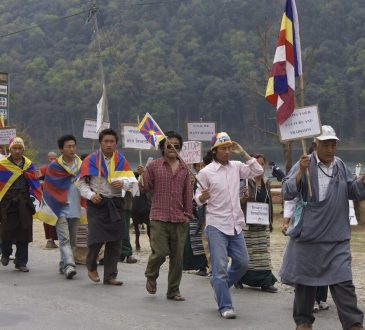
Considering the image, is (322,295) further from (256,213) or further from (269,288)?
(256,213)

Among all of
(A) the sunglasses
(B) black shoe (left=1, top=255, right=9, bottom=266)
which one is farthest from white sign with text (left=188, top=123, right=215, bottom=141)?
(A) the sunglasses

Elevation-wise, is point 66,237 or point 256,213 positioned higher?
point 256,213

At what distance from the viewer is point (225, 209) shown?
23.5 feet

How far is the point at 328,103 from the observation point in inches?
2440

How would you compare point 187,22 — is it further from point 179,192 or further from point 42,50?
point 179,192

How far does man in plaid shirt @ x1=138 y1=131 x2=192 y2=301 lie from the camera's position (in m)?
7.71

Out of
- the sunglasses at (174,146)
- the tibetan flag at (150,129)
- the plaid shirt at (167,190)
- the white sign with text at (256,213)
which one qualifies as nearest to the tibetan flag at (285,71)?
the sunglasses at (174,146)

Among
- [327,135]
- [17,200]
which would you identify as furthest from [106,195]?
[327,135]

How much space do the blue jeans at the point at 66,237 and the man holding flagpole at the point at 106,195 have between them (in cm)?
64

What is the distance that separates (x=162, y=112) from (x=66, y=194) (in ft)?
198

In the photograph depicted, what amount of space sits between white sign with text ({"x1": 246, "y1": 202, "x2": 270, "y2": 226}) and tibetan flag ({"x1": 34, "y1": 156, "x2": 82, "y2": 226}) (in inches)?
94.1

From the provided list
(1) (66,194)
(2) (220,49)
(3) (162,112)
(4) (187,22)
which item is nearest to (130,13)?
(4) (187,22)

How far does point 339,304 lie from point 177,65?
70.9m

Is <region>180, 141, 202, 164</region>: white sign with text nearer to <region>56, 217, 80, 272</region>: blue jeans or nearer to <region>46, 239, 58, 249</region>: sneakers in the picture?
<region>56, 217, 80, 272</region>: blue jeans
